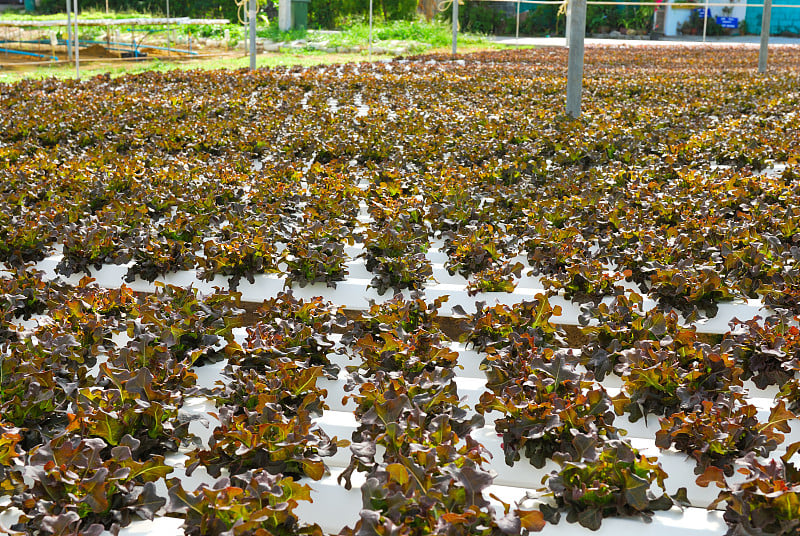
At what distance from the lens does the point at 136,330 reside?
299cm

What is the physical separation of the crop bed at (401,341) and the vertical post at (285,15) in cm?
2071

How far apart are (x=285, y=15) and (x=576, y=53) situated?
19.5 meters

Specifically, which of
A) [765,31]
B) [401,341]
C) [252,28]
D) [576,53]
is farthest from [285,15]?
[401,341]

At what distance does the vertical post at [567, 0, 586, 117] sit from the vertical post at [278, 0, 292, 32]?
19.0m

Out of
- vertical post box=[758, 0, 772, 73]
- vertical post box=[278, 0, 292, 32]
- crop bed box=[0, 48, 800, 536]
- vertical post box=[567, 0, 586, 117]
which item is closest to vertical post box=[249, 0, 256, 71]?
vertical post box=[567, 0, 586, 117]

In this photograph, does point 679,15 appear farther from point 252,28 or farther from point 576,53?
point 576,53

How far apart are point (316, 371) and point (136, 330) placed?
793 millimetres

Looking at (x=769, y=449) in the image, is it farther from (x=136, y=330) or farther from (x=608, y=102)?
(x=608, y=102)

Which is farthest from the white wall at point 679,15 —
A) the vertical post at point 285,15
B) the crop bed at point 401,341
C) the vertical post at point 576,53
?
the crop bed at point 401,341

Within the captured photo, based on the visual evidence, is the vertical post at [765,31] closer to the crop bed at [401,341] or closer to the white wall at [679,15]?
the crop bed at [401,341]

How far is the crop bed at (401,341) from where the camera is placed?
2111 mm

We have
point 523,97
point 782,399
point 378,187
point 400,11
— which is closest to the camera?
point 782,399

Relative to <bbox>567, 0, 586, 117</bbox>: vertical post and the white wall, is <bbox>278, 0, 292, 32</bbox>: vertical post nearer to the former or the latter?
the white wall

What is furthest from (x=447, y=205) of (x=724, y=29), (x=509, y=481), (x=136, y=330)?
(x=724, y=29)
